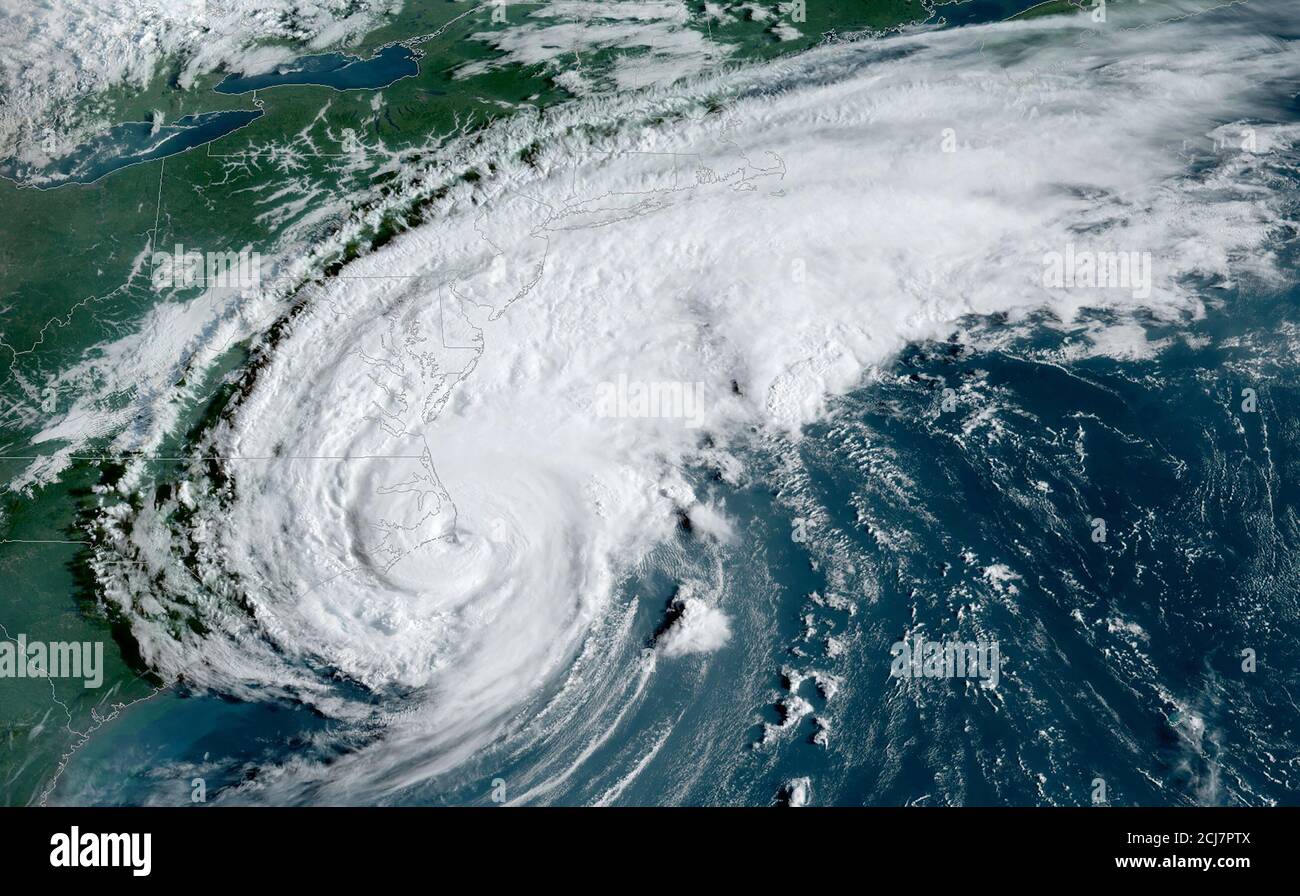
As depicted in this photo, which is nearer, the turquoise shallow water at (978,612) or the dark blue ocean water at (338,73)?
the turquoise shallow water at (978,612)

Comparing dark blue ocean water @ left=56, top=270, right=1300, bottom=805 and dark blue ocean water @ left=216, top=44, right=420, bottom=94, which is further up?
dark blue ocean water @ left=216, top=44, right=420, bottom=94

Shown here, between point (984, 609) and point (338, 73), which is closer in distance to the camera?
point (984, 609)

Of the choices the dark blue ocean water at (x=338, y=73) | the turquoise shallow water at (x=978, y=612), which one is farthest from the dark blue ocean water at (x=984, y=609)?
the dark blue ocean water at (x=338, y=73)

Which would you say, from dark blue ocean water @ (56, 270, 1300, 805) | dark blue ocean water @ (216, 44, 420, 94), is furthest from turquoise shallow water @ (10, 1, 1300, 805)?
dark blue ocean water @ (216, 44, 420, 94)

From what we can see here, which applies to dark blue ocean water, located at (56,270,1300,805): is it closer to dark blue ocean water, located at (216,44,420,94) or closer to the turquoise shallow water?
the turquoise shallow water

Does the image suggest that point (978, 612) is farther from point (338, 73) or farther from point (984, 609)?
point (338, 73)

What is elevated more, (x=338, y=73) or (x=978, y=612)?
(x=338, y=73)

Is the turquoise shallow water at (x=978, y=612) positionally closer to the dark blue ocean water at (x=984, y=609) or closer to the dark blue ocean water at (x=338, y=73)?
the dark blue ocean water at (x=984, y=609)

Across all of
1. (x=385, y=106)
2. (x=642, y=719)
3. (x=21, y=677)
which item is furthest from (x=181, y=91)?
(x=642, y=719)

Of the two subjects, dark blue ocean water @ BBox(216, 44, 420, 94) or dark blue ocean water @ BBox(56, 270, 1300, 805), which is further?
dark blue ocean water @ BBox(216, 44, 420, 94)

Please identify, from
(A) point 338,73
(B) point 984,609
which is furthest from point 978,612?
(A) point 338,73

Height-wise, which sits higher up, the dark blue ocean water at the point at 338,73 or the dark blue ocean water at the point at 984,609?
the dark blue ocean water at the point at 338,73

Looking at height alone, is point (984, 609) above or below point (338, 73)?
below
